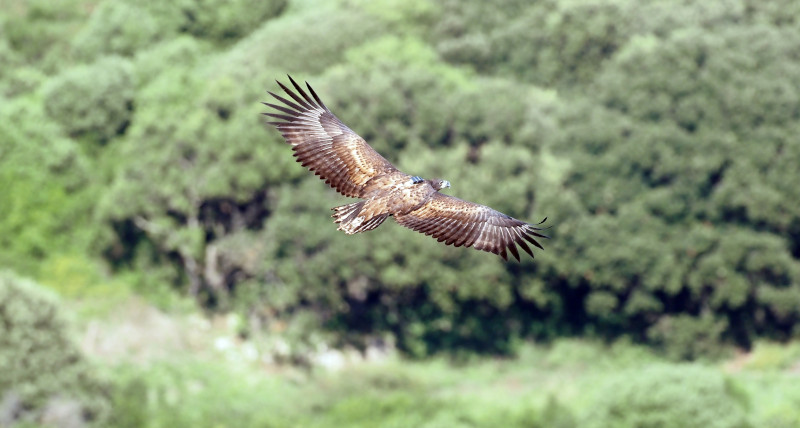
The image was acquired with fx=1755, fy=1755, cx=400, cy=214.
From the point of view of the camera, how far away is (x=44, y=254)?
64.1 m

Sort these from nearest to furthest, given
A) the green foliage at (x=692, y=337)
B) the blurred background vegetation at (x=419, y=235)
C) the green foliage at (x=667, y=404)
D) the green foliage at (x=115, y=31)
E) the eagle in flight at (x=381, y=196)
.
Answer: the eagle in flight at (x=381, y=196) < the green foliage at (x=667, y=404) < the blurred background vegetation at (x=419, y=235) < the green foliage at (x=692, y=337) < the green foliage at (x=115, y=31)

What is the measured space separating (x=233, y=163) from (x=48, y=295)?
8357 mm

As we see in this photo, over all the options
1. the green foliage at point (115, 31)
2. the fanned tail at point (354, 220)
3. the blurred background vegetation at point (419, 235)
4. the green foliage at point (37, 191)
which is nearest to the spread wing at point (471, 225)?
the fanned tail at point (354, 220)

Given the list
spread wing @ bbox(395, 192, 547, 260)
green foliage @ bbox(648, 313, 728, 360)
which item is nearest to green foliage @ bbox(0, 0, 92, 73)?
green foliage @ bbox(648, 313, 728, 360)

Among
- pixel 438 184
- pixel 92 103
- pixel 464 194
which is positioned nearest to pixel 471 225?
pixel 438 184

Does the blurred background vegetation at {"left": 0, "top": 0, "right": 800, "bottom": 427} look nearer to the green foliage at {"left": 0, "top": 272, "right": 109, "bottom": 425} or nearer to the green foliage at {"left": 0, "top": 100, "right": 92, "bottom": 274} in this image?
the green foliage at {"left": 0, "top": 100, "right": 92, "bottom": 274}

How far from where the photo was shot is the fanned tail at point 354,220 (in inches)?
942

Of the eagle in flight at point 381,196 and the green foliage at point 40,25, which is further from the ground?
the green foliage at point 40,25

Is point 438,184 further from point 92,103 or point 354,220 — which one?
point 92,103

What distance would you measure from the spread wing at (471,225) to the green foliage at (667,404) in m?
28.4

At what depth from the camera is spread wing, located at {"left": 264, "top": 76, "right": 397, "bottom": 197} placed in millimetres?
25766

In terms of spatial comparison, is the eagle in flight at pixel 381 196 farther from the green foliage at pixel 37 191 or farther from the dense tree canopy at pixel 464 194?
the green foliage at pixel 37 191

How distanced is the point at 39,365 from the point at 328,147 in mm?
31162

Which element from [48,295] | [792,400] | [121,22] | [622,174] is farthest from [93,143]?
[792,400]
